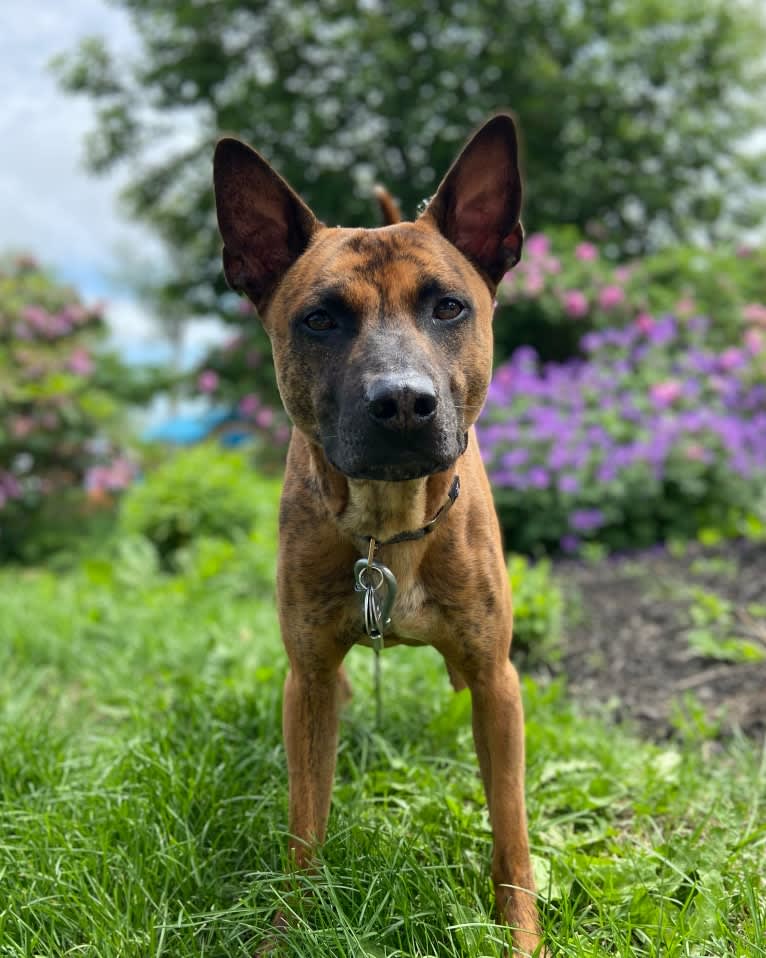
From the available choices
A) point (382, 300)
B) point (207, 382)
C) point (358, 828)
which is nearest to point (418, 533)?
point (382, 300)

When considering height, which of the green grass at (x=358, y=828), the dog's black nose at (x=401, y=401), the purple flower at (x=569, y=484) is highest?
the purple flower at (x=569, y=484)

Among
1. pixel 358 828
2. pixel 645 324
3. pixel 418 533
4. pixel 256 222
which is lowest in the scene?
pixel 358 828

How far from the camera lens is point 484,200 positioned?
244 centimetres

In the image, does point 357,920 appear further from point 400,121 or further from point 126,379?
point 400,121

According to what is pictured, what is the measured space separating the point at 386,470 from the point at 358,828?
1114 millimetres

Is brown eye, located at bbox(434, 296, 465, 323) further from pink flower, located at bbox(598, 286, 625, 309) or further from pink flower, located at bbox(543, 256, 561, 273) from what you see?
pink flower, located at bbox(543, 256, 561, 273)

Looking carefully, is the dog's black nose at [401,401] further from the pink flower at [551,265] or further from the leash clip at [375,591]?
the pink flower at [551,265]

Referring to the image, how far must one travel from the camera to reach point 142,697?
3.89 meters

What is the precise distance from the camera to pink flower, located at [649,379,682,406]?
7227mm

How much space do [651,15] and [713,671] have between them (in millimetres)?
11870

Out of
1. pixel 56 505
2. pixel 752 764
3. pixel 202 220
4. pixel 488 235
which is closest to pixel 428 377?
pixel 488 235

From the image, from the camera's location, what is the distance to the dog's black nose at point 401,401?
1914 millimetres

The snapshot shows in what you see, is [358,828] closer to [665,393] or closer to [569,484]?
[569,484]

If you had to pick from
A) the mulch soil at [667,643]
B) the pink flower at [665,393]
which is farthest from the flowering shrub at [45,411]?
the mulch soil at [667,643]
